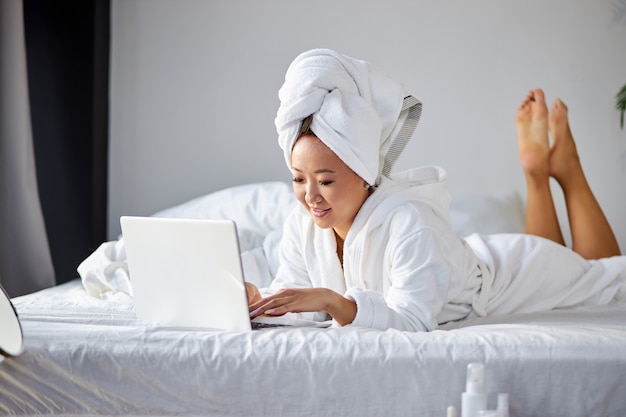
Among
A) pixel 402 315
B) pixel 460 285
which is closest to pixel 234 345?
pixel 402 315

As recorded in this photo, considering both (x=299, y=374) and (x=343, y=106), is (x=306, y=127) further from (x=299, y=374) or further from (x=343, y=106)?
(x=299, y=374)

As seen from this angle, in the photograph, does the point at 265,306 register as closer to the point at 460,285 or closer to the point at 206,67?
the point at 460,285

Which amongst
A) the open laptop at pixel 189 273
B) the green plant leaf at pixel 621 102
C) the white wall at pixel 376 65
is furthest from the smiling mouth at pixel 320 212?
the green plant leaf at pixel 621 102

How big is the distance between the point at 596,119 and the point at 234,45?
4.33 feet

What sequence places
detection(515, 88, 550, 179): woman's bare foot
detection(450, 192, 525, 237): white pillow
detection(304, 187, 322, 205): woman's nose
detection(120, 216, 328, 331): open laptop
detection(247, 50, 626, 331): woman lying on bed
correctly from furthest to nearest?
1. detection(515, 88, 550, 179): woman's bare foot
2. detection(450, 192, 525, 237): white pillow
3. detection(304, 187, 322, 205): woman's nose
4. detection(247, 50, 626, 331): woman lying on bed
5. detection(120, 216, 328, 331): open laptop

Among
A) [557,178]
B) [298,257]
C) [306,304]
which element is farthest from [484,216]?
[306,304]

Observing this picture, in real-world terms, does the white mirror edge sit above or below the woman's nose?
below

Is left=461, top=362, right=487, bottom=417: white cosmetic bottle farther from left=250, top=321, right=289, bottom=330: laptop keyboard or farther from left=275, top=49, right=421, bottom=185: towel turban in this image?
left=275, top=49, right=421, bottom=185: towel turban

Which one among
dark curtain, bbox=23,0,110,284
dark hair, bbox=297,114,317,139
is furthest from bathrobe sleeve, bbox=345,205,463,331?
dark curtain, bbox=23,0,110,284

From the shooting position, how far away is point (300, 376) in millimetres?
1388

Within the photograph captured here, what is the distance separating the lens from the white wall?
3279mm

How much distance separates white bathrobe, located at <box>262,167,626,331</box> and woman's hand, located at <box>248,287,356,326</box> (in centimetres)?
3

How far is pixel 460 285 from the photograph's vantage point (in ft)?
6.23

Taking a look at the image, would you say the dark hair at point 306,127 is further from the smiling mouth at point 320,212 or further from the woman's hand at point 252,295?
the woman's hand at point 252,295
